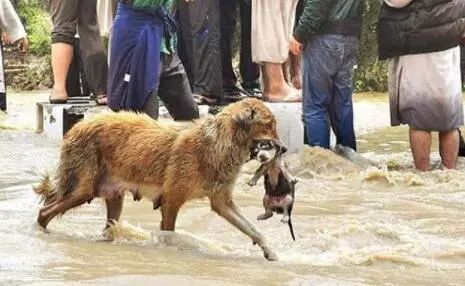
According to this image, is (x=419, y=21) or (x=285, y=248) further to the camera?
(x=419, y=21)

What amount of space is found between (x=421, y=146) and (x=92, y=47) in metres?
3.63

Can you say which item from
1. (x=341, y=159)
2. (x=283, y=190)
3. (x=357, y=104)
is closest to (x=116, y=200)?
(x=283, y=190)

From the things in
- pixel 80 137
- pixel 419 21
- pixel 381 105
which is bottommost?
pixel 381 105

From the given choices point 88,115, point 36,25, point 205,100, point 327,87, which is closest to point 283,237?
A: point 327,87

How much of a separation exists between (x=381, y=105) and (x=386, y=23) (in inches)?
309

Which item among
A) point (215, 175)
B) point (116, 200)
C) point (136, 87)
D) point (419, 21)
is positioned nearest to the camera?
point (215, 175)

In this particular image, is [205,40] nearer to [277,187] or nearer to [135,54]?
[135,54]

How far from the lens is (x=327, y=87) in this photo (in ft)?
29.8

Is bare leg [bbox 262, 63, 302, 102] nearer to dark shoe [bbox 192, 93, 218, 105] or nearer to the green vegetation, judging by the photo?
dark shoe [bbox 192, 93, 218, 105]

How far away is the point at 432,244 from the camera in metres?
5.98

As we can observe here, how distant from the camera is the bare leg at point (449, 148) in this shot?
886cm

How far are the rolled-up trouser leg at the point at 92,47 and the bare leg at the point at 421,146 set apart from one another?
331 centimetres

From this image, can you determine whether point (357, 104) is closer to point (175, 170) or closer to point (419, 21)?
point (419, 21)

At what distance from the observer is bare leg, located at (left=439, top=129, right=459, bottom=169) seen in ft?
29.1
